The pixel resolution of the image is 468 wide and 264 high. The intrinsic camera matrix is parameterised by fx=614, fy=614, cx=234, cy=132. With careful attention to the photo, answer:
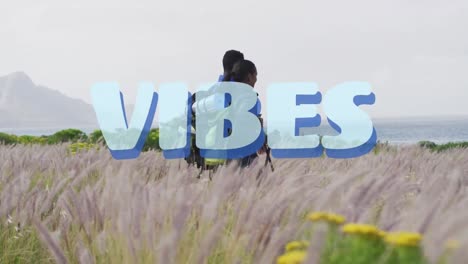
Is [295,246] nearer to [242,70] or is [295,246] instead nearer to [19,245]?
[19,245]

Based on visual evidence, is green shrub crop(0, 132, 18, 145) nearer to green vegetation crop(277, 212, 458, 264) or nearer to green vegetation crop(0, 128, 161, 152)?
green vegetation crop(0, 128, 161, 152)

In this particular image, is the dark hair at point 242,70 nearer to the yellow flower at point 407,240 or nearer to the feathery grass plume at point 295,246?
the feathery grass plume at point 295,246

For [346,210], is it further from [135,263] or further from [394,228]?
[135,263]

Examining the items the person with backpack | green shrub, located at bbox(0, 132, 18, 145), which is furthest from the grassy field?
green shrub, located at bbox(0, 132, 18, 145)

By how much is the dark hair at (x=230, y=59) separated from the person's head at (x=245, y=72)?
0.35m

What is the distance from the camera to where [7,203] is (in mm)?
2840

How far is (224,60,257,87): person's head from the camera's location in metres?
4.63

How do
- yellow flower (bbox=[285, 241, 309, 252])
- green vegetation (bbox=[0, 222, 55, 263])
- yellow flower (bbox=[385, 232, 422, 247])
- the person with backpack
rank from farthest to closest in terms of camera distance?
the person with backpack, green vegetation (bbox=[0, 222, 55, 263]), yellow flower (bbox=[285, 241, 309, 252]), yellow flower (bbox=[385, 232, 422, 247])

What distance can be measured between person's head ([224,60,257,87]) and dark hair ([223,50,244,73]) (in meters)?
0.35

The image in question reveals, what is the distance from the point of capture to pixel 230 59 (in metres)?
5.07

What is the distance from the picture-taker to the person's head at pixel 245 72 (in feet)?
15.2

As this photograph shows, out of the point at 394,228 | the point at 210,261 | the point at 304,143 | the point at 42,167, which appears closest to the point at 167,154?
the point at 42,167

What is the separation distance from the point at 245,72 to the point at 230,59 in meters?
0.49

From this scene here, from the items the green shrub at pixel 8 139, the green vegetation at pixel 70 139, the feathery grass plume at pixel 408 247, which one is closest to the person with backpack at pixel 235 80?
the feathery grass plume at pixel 408 247
